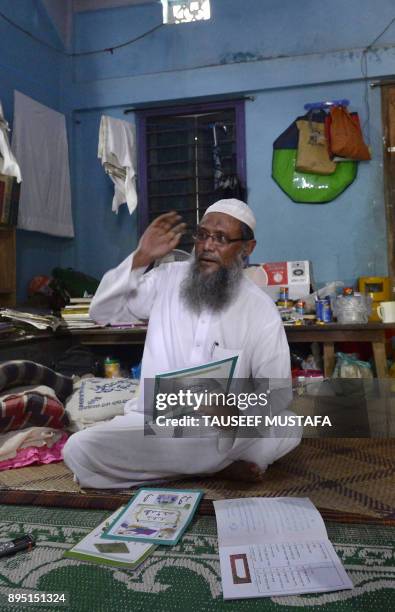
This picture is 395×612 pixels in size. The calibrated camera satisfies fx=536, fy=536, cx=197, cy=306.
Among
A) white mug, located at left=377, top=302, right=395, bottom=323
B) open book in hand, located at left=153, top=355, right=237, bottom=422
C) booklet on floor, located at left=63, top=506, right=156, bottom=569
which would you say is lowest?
booklet on floor, located at left=63, top=506, right=156, bottom=569

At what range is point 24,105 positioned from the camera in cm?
416

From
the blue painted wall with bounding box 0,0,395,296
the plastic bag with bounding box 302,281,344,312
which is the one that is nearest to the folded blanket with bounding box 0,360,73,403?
the blue painted wall with bounding box 0,0,395,296

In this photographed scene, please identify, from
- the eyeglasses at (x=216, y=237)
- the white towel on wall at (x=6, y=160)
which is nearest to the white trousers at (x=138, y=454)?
the eyeglasses at (x=216, y=237)

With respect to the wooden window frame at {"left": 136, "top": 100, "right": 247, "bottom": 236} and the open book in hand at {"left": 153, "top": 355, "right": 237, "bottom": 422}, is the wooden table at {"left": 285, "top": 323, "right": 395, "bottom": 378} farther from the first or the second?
the wooden window frame at {"left": 136, "top": 100, "right": 247, "bottom": 236}

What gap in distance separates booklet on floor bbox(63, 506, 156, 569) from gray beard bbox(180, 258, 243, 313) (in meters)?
1.13

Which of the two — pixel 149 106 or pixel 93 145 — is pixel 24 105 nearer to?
pixel 93 145

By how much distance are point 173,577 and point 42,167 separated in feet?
11.9

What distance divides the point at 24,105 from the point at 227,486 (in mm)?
3352

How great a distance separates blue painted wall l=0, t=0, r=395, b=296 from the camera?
422cm

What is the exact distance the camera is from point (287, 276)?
405cm

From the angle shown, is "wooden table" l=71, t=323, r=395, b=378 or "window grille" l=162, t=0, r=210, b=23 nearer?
"wooden table" l=71, t=323, r=395, b=378

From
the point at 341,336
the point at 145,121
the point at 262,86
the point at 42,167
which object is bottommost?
the point at 341,336

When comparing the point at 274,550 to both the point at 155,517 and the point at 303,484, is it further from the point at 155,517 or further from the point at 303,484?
the point at 303,484

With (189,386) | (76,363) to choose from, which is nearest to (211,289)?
(189,386)
